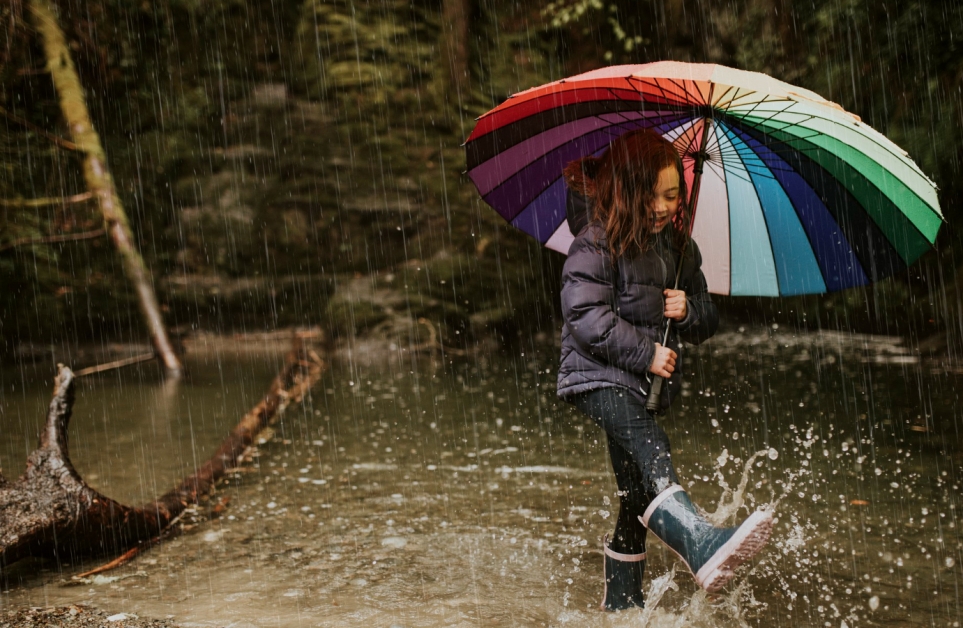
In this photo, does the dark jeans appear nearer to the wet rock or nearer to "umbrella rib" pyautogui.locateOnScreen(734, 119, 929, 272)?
"umbrella rib" pyautogui.locateOnScreen(734, 119, 929, 272)

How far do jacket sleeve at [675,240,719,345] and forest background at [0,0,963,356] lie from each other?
885 cm

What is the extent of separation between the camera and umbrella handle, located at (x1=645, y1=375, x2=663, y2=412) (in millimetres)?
3486

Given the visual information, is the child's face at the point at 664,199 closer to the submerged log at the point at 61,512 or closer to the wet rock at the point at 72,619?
the wet rock at the point at 72,619

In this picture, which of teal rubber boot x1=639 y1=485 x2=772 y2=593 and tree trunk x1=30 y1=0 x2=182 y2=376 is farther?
tree trunk x1=30 y1=0 x2=182 y2=376

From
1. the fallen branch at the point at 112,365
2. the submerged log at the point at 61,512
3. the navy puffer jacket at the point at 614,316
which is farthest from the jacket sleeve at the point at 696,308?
the fallen branch at the point at 112,365

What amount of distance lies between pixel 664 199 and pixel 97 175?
9.90 metres

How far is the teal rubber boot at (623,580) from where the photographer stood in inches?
149

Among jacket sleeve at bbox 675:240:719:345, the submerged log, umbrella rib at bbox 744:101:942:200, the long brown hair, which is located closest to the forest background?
the submerged log

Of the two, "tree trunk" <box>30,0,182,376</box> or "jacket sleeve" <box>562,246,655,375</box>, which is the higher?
"tree trunk" <box>30,0,182,376</box>

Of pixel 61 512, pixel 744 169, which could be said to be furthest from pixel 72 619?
pixel 744 169

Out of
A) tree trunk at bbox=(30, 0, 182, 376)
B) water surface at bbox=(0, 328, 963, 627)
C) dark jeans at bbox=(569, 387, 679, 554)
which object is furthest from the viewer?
tree trunk at bbox=(30, 0, 182, 376)

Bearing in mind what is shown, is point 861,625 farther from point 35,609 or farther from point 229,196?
point 229,196

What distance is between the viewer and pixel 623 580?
3789mm

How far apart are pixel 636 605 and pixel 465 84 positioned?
1164cm
